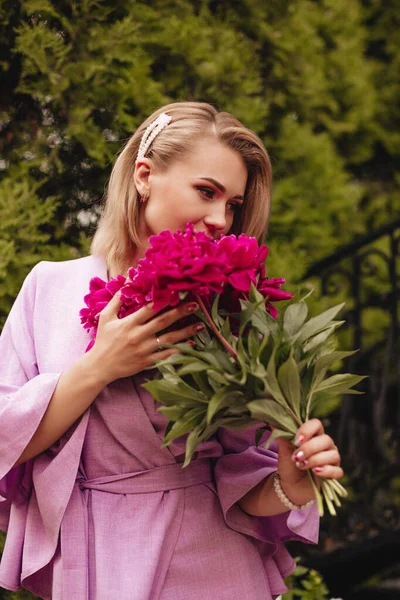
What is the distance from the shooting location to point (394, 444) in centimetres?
442

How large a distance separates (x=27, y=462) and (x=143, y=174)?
877mm

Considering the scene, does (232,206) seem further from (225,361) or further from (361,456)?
(361,456)

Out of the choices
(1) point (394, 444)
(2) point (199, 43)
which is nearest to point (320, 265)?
(1) point (394, 444)

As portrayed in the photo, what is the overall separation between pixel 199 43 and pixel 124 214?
1.58m

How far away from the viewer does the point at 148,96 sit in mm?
3215

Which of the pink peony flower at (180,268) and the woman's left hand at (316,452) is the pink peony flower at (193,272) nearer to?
the pink peony flower at (180,268)

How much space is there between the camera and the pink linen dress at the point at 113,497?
198 cm

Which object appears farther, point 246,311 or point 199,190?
point 199,190

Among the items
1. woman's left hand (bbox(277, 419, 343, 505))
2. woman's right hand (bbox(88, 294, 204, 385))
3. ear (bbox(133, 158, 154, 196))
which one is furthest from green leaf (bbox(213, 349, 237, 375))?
ear (bbox(133, 158, 154, 196))

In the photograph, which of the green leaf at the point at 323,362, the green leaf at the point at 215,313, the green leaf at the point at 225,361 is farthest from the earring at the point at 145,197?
the green leaf at the point at 323,362

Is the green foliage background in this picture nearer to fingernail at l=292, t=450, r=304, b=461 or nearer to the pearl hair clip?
the pearl hair clip

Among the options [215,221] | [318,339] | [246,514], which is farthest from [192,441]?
[215,221]

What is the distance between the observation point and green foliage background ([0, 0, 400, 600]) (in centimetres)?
294

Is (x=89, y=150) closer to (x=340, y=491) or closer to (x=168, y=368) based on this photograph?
(x=168, y=368)
